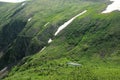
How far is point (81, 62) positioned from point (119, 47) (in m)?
12.6

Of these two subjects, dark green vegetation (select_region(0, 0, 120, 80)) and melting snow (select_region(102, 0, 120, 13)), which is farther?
melting snow (select_region(102, 0, 120, 13))

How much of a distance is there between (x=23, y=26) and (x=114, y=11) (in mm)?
68020

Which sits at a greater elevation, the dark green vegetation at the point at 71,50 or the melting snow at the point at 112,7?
the melting snow at the point at 112,7

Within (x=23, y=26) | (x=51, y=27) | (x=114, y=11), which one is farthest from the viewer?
(x=23, y=26)

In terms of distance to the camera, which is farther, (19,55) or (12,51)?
(12,51)

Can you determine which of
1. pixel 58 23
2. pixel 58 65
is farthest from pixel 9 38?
pixel 58 65

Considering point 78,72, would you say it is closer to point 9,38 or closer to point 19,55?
point 19,55

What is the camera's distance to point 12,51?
155750mm

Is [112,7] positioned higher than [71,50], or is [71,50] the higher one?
[112,7]

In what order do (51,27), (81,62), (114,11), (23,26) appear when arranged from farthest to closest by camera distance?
1. (23,26)
2. (51,27)
3. (114,11)
4. (81,62)

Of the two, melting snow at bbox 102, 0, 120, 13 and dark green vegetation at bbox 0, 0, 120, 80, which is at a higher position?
melting snow at bbox 102, 0, 120, 13

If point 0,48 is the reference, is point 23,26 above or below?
above

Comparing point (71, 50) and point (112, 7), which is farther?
point (112, 7)

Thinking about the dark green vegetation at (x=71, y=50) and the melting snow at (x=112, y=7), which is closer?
the dark green vegetation at (x=71, y=50)
